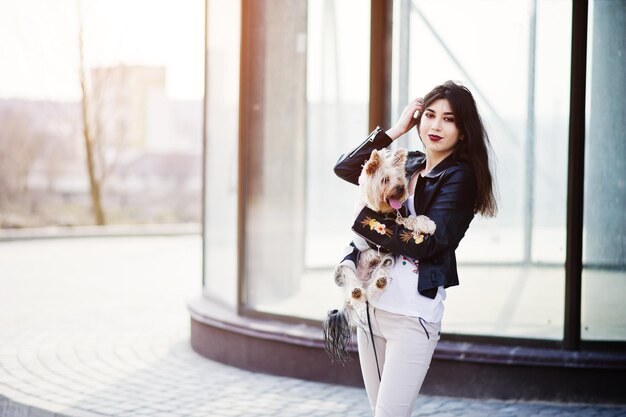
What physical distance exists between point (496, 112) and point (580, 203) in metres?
0.91

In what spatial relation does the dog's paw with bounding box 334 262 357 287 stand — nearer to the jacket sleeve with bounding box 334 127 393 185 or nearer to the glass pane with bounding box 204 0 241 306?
the jacket sleeve with bounding box 334 127 393 185

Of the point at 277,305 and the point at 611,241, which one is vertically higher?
the point at 611,241

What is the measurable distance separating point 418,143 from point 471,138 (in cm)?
276

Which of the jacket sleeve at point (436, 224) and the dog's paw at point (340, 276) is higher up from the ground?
the jacket sleeve at point (436, 224)

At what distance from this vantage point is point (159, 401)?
5906 mm

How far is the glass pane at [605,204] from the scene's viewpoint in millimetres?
6012

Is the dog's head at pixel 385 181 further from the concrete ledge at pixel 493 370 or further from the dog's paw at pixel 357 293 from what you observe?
the concrete ledge at pixel 493 370

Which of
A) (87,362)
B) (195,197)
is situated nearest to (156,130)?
(195,197)

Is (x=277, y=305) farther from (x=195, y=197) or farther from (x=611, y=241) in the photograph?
(x=195, y=197)

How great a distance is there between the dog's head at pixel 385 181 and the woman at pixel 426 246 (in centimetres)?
9

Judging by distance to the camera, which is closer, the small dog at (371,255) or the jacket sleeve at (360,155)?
the small dog at (371,255)

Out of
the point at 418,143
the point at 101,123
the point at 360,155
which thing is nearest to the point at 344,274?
the point at 360,155

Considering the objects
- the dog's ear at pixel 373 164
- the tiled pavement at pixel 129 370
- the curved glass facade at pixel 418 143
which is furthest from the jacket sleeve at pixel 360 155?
the curved glass facade at pixel 418 143

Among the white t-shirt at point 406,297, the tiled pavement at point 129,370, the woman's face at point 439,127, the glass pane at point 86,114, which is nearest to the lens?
the white t-shirt at point 406,297
